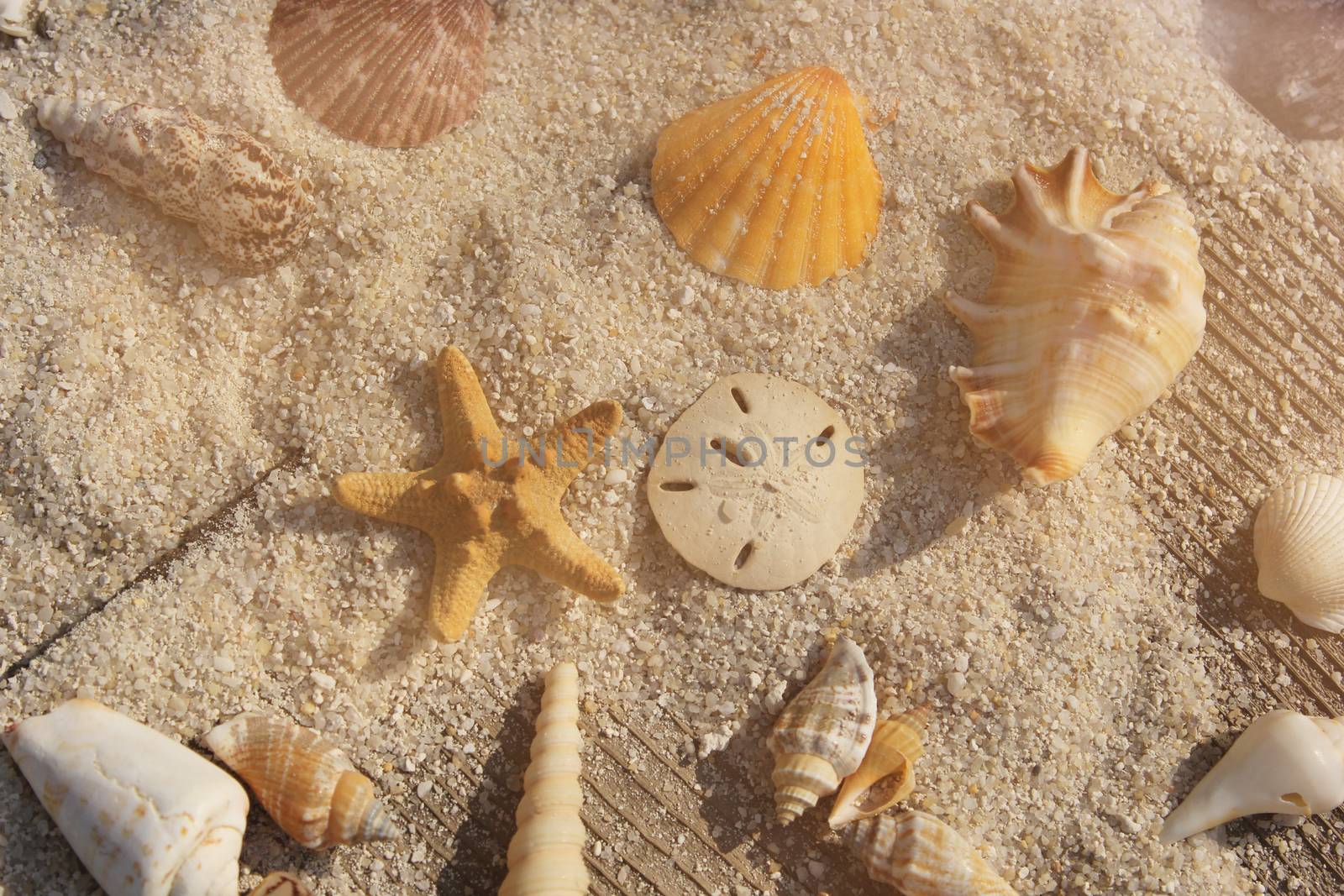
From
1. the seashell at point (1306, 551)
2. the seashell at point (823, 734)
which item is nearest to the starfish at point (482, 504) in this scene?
the seashell at point (823, 734)

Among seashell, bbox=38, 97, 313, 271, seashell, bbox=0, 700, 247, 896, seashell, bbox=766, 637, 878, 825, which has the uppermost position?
seashell, bbox=38, 97, 313, 271

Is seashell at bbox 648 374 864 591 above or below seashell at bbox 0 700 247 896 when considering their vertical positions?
above

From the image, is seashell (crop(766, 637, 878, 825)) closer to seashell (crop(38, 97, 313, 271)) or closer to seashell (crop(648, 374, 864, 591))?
seashell (crop(648, 374, 864, 591))

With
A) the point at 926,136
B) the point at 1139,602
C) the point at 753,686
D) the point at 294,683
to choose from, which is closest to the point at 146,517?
the point at 294,683

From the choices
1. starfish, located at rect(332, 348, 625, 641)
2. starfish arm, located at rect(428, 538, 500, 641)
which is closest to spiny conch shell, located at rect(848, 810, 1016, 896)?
starfish, located at rect(332, 348, 625, 641)

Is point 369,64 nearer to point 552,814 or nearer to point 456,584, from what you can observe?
point 456,584

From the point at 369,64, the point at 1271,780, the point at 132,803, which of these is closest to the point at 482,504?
the point at 132,803
